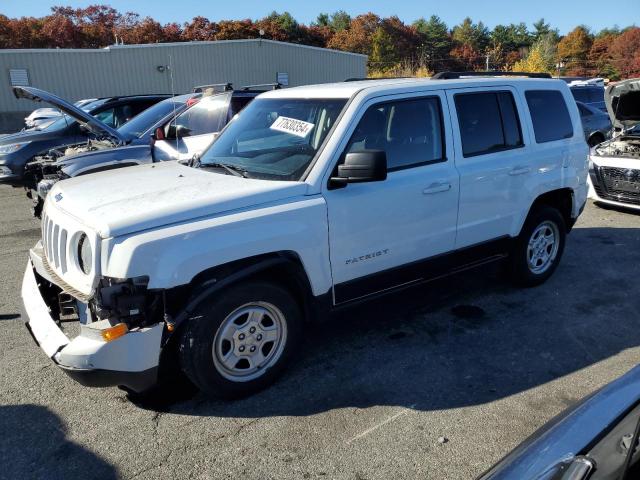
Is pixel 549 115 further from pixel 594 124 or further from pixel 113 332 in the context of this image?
pixel 594 124

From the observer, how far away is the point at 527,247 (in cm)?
502

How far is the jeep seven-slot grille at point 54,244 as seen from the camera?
3.26m

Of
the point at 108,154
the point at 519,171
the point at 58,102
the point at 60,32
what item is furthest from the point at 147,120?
the point at 60,32

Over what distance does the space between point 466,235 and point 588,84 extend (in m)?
14.2

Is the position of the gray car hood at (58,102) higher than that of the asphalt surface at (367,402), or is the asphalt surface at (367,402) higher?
the gray car hood at (58,102)

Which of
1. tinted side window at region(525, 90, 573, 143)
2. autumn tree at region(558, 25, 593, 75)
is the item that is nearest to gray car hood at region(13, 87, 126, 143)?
tinted side window at region(525, 90, 573, 143)

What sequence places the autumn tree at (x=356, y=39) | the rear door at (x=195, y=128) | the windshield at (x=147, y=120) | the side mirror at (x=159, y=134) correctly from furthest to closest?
the autumn tree at (x=356, y=39) < the windshield at (x=147, y=120) < the side mirror at (x=159, y=134) < the rear door at (x=195, y=128)

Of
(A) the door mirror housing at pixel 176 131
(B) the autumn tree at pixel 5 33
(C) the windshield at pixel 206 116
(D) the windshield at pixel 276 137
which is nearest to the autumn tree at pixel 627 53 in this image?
(B) the autumn tree at pixel 5 33

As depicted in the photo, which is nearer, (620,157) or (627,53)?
(620,157)

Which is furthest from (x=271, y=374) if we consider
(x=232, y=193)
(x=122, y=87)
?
(x=122, y=87)

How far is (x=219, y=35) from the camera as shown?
67.0 meters

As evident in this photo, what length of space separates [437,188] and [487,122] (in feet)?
3.09

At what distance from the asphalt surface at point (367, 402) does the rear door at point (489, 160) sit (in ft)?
2.64

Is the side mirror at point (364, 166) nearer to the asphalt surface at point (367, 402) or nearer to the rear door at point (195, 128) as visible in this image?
the asphalt surface at point (367, 402)
